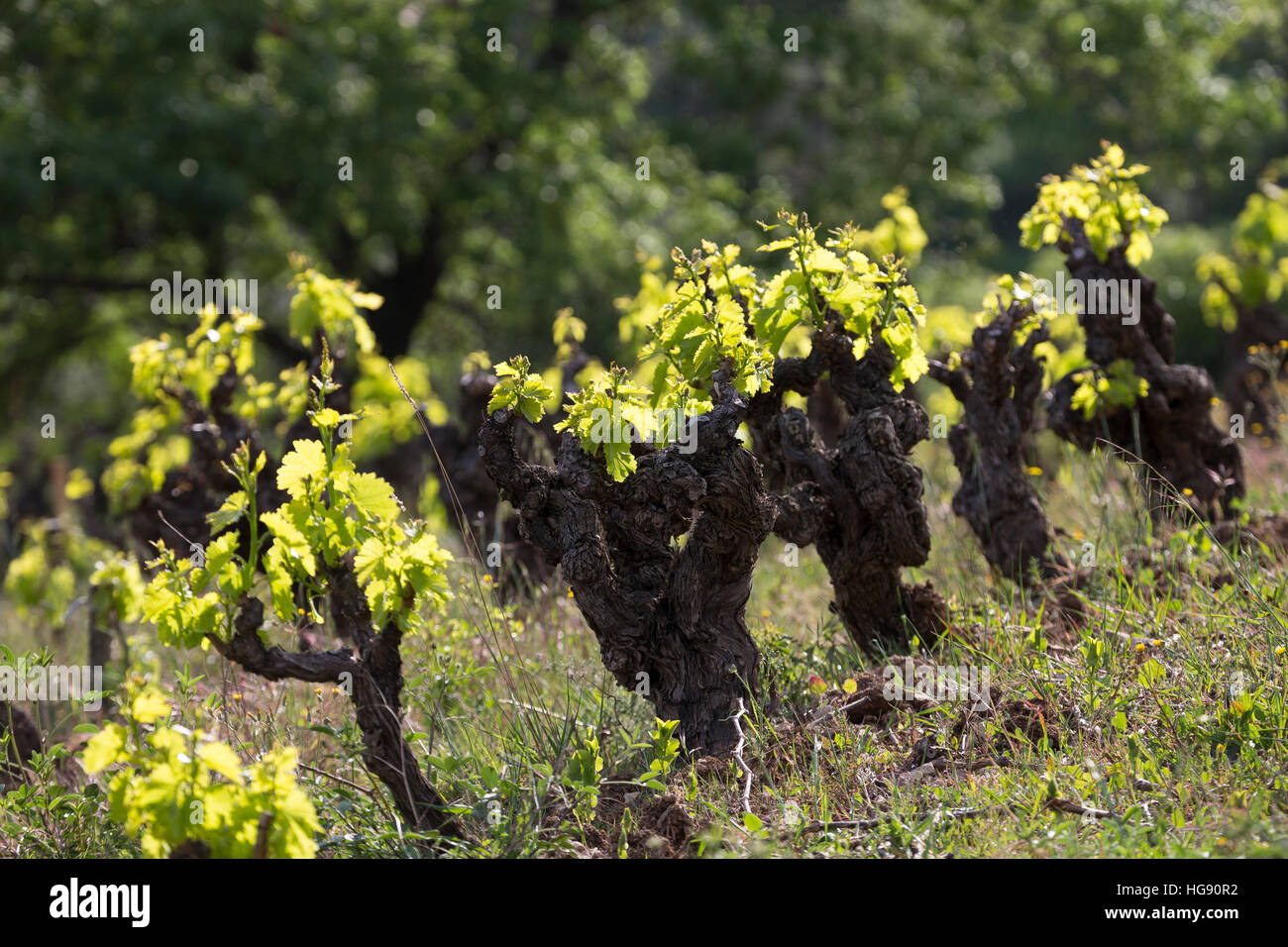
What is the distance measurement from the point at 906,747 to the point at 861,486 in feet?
3.04

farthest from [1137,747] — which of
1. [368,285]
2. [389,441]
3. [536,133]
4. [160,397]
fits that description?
[368,285]

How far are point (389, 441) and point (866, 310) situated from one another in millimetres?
4552

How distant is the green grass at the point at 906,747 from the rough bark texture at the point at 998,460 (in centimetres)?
17

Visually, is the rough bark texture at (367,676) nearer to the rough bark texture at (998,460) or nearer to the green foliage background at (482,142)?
the rough bark texture at (998,460)

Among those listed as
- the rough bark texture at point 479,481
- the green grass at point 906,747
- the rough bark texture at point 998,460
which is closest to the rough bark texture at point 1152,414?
the rough bark texture at point 998,460

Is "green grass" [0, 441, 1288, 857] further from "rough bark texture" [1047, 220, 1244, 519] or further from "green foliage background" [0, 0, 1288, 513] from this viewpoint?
"green foliage background" [0, 0, 1288, 513]

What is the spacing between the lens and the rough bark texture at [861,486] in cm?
417

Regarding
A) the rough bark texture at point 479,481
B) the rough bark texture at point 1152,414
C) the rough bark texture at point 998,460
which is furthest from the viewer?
the rough bark texture at point 479,481

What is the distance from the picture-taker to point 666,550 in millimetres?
3834

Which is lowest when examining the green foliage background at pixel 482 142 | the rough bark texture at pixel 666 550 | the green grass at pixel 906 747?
the green grass at pixel 906 747

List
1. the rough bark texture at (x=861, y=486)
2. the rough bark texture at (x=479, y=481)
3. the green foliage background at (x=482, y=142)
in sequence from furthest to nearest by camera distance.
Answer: the green foliage background at (x=482, y=142), the rough bark texture at (x=479, y=481), the rough bark texture at (x=861, y=486)

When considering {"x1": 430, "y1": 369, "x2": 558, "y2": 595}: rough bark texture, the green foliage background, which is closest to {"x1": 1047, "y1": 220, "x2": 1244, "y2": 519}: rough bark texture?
{"x1": 430, "y1": 369, "x2": 558, "y2": 595}: rough bark texture

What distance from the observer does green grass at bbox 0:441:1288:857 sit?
3174 millimetres

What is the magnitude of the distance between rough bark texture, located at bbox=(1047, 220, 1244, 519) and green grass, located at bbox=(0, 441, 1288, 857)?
62 cm
